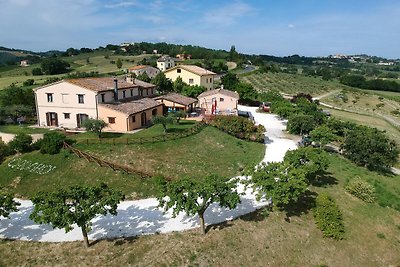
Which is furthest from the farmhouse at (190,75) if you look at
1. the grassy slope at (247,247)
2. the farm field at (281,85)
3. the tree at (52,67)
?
the tree at (52,67)

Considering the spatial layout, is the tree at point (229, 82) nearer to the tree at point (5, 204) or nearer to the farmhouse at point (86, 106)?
the farmhouse at point (86, 106)

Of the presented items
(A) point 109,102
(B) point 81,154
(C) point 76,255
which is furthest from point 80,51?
(C) point 76,255

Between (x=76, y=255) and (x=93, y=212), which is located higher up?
(x=93, y=212)

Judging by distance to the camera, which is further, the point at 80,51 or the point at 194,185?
the point at 80,51

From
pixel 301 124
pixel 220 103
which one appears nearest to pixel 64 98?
pixel 220 103

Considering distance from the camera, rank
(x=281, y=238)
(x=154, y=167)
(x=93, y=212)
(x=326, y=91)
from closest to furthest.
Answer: (x=93, y=212), (x=281, y=238), (x=154, y=167), (x=326, y=91)

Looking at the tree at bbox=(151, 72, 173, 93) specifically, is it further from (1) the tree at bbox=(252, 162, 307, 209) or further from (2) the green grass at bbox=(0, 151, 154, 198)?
(1) the tree at bbox=(252, 162, 307, 209)

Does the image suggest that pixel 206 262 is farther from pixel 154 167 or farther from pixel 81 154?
pixel 81 154

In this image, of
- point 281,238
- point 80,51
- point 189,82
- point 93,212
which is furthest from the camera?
point 80,51

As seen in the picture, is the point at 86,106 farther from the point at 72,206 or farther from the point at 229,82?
the point at 229,82
